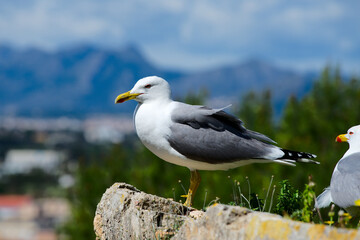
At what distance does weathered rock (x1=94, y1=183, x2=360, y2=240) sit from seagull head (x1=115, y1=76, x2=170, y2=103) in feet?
3.55

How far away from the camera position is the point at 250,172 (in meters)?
23.1

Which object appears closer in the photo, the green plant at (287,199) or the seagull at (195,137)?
the green plant at (287,199)

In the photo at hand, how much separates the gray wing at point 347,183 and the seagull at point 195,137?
Result: 22.4 inches

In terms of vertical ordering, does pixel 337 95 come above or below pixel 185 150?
above

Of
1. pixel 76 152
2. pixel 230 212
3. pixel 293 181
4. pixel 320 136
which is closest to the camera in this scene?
pixel 230 212

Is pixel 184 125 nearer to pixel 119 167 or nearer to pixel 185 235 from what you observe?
pixel 185 235

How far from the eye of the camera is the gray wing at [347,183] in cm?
518

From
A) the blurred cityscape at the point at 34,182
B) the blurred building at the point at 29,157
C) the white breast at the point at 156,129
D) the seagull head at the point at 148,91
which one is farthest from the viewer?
the blurred building at the point at 29,157

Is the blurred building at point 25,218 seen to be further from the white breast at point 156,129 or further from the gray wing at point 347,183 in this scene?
the gray wing at point 347,183

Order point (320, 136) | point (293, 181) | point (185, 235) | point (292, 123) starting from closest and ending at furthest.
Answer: point (185, 235), point (293, 181), point (320, 136), point (292, 123)

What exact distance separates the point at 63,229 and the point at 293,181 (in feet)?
54.1

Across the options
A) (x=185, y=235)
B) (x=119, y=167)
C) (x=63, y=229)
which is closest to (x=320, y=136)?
(x=119, y=167)

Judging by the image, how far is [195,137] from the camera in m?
6.07

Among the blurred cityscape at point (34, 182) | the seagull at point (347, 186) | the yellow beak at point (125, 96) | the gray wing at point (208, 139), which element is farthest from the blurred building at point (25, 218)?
the seagull at point (347, 186)
